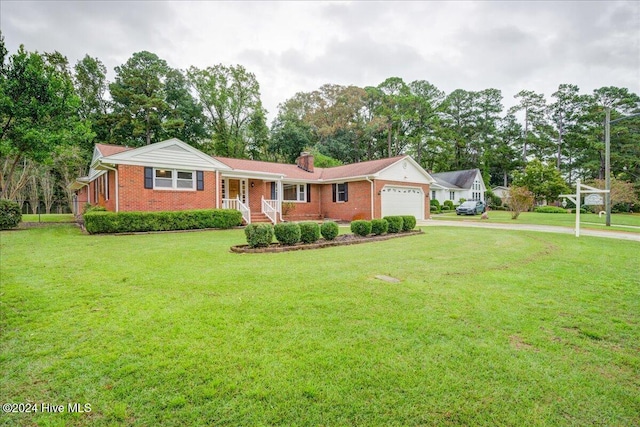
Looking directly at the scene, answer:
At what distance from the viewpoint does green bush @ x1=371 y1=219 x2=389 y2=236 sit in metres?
11.9

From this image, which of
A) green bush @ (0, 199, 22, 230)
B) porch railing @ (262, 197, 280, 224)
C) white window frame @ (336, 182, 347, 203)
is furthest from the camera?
white window frame @ (336, 182, 347, 203)

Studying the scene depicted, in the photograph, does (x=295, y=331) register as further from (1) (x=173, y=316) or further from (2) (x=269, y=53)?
A: (2) (x=269, y=53)

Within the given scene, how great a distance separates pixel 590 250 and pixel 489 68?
15826 millimetres

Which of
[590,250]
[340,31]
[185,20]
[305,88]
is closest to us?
[590,250]

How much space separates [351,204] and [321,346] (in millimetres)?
17623

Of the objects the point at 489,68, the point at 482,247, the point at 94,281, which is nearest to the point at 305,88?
the point at 489,68

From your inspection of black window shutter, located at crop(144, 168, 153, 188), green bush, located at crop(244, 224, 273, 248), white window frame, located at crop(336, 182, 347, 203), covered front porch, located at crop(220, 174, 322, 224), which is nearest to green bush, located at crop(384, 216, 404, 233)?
green bush, located at crop(244, 224, 273, 248)

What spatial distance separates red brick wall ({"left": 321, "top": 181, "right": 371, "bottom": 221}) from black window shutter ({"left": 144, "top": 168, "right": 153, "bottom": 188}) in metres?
11.6

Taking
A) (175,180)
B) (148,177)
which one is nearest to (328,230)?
(175,180)

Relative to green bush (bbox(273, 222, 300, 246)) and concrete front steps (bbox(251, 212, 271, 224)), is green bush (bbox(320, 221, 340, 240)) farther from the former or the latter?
concrete front steps (bbox(251, 212, 271, 224))

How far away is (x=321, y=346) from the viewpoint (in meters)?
3.04

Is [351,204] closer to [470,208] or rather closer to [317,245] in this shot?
[317,245]

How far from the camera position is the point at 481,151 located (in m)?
49.9

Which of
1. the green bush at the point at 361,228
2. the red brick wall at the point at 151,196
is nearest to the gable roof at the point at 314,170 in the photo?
the red brick wall at the point at 151,196
